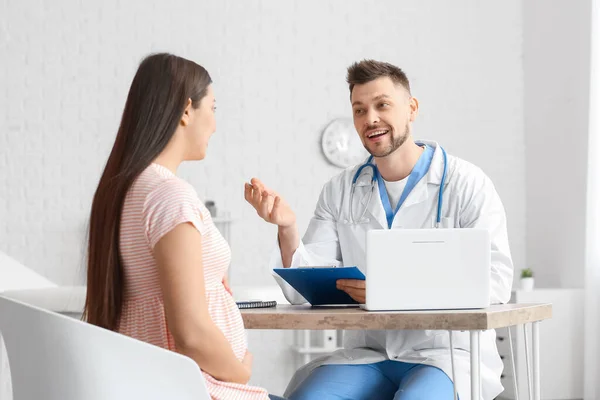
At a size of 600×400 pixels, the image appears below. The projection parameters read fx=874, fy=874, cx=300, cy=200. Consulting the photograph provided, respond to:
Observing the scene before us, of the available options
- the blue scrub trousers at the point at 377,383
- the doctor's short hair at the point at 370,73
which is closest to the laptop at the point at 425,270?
the blue scrub trousers at the point at 377,383

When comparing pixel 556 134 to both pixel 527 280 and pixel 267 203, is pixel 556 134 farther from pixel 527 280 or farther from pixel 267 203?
pixel 267 203

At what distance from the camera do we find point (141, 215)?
159 cm

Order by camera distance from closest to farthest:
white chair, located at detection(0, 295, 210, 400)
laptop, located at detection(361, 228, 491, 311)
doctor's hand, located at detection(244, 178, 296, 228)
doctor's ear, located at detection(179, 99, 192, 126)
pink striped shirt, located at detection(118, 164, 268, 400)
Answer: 1. white chair, located at detection(0, 295, 210, 400)
2. pink striped shirt, located at detection(118, 164, 268, 400)
3. doctor's ear, located at detection(179, 99, 192, 126)
4. laptop, located at detection(361, 228, 491, 311)
5. doctor's hand, located at detection(244, 178, 296, 228)

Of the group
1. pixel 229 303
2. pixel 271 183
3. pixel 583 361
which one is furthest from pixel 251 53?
pixel 229 303

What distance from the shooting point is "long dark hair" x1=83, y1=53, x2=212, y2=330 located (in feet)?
5.31

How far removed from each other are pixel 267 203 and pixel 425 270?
540 mm

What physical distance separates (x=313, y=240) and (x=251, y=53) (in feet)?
11.1

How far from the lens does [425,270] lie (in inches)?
78.2

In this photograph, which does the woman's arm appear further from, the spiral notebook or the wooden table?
the spiral notebook

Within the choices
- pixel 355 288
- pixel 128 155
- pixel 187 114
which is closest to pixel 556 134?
pixel 355 288

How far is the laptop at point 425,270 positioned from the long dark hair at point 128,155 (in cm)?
56

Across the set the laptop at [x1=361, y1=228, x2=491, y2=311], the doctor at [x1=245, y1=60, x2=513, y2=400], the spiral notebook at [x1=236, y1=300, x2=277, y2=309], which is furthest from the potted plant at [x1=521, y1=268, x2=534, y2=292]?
the laptop at [x1=361, y1=228, x2=491, y2=311]

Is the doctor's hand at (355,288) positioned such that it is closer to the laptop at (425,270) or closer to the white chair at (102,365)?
the laptop at (425,270)

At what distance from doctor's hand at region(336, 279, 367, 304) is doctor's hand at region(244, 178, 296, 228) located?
12.2 inches
